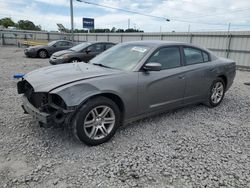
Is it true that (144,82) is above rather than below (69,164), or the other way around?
above

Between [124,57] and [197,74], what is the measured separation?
158cm

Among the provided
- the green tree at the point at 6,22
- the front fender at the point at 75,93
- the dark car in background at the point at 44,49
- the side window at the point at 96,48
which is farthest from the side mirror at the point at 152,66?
the green tree at the point at 6,22

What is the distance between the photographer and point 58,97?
2721 millimetres

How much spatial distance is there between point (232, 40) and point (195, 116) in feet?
31.0

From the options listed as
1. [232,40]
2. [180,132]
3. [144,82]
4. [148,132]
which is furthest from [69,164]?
[232,40]

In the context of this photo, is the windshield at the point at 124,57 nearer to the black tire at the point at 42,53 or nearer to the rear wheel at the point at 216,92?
the rear wheel at the point at 216,92

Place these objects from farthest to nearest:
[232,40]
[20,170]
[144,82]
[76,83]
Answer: [232,40] → [144,82] → [76,83] → [20,170]

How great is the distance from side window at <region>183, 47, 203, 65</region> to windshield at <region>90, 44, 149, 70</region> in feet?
3.17

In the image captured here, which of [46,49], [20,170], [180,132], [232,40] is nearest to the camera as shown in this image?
[20,170]

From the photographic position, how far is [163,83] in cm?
350

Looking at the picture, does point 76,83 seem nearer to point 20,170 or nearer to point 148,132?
point 20,170

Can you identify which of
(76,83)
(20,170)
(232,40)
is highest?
(232,40)

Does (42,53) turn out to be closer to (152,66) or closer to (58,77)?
(58,77)

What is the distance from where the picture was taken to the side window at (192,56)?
4.04 m
